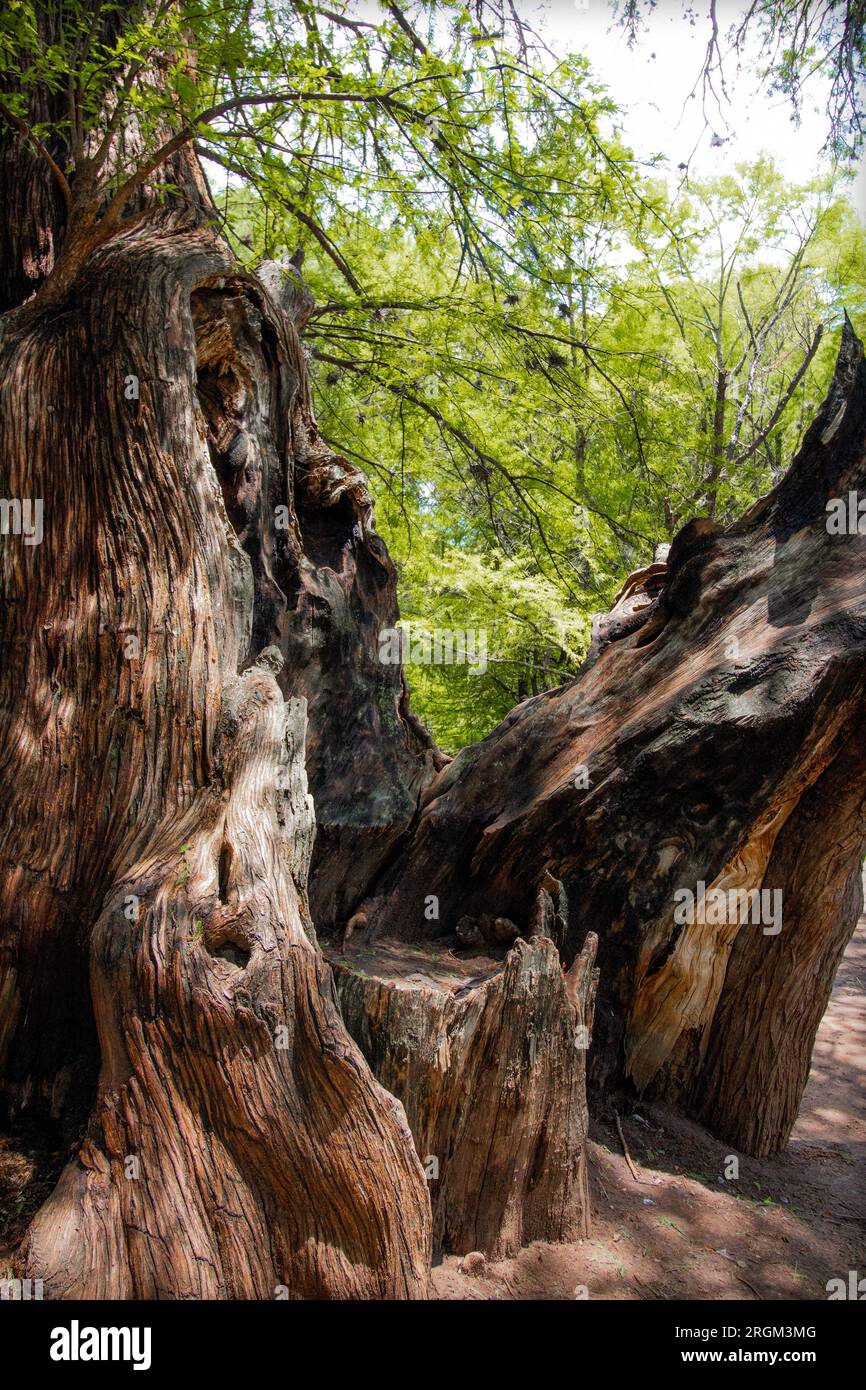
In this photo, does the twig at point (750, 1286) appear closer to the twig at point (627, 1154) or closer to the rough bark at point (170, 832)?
the twig at point (627, 1154)

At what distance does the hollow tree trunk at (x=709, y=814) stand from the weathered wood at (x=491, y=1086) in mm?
652

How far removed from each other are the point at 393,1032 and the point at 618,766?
1.58 metres

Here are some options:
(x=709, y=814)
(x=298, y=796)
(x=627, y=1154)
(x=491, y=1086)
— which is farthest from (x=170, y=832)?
(x=627, y=1154)

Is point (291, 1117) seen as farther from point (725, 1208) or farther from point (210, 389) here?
point (210, 389)

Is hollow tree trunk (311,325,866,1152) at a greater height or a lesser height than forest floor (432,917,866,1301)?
greater

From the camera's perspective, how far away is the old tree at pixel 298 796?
2.66 meters

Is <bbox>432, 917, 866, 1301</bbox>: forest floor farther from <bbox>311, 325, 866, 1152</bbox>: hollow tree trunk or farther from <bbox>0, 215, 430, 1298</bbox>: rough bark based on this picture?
<bbox>0, 215, 430, 1298</bbox>: rough bark

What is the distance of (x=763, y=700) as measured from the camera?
12.0 feet

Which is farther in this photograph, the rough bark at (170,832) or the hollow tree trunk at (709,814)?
the hollow tree trunk at (709,814)

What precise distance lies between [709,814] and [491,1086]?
1.50m

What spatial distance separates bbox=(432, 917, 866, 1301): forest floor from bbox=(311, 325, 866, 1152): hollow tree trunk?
0.70 feet

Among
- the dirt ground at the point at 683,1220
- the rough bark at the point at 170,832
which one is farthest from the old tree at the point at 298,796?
the dirt ground at the point at 683,1220

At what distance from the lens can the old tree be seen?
2656mm

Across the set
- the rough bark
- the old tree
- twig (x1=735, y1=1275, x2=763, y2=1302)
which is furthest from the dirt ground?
the rough bark
